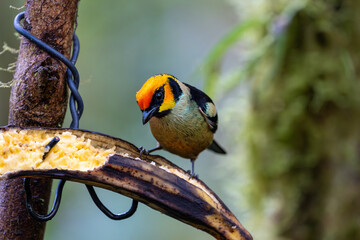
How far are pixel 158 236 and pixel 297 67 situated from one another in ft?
12.5

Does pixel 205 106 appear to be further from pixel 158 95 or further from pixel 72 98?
pixel 72 98

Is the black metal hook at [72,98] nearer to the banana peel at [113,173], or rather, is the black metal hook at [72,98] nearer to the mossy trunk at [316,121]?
the banana peel at [113,173]

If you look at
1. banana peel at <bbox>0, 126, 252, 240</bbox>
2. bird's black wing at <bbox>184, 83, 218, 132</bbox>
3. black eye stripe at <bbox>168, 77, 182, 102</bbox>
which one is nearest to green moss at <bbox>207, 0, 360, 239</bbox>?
bird's black wing at <bbox>184, 83, 218, 132</bbox>

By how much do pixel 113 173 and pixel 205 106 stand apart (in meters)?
1.39

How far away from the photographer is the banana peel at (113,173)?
4.25ft

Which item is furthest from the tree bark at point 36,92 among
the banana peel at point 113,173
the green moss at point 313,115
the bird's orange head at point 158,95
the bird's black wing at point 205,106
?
the green moss at point 313,115

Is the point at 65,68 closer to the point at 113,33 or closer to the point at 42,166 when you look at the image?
the point at 42,166

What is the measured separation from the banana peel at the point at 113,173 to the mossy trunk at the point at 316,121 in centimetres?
174

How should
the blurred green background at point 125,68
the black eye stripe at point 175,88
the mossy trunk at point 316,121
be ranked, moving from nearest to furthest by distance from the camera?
1. the black eye stripe at point 175,88
2. the mossy trunk at point 316,121
3. the blurred green background at point 125,68

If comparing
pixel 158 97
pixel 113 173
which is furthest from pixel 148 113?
pixel 113 173

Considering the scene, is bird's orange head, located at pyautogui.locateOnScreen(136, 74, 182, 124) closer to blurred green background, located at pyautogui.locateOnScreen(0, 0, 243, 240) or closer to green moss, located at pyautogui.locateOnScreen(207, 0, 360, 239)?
green moss, located at pyautogui.locateOnScreen(207, 0, 360, 239)

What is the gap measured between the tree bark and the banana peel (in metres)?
0.17

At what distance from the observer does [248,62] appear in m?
3.19

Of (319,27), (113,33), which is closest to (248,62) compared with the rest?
(319,27)
